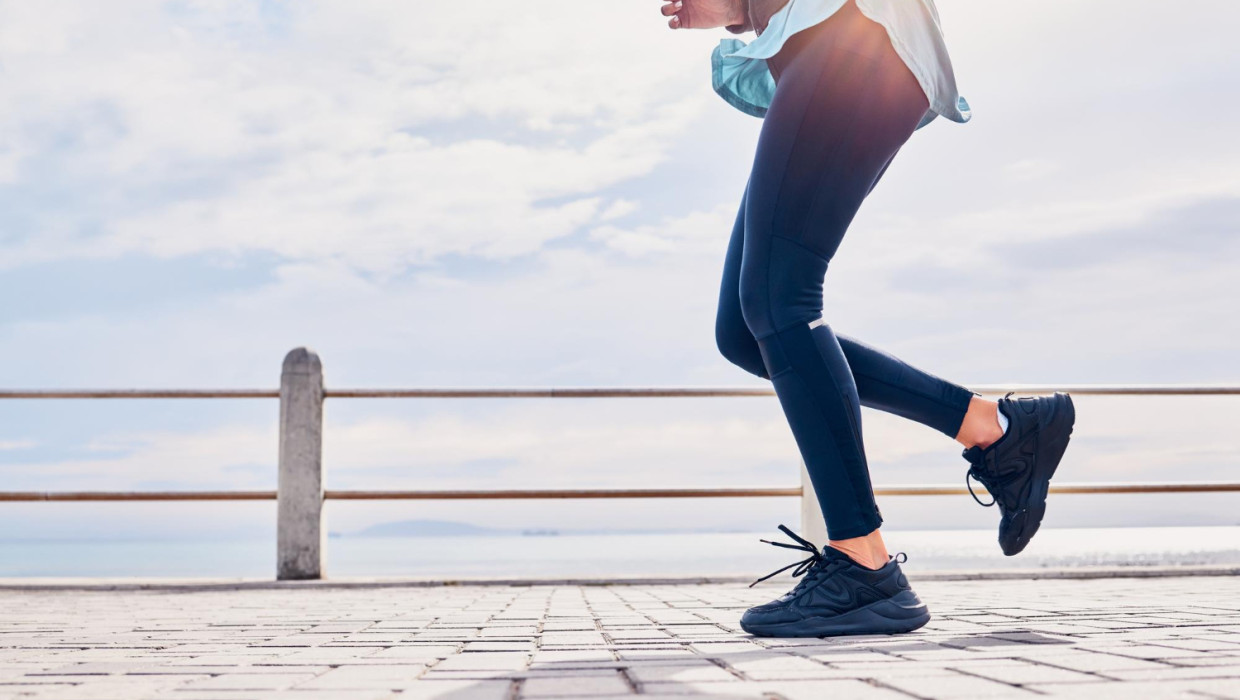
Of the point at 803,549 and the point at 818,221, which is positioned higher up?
the point at 818,221

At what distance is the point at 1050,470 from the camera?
219cm

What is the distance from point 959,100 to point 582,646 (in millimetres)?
1530

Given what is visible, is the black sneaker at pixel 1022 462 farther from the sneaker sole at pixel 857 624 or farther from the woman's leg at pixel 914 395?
the sneaker sole at pixel 857 624

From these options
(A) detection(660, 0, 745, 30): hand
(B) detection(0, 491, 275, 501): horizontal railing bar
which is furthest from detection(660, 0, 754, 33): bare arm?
(B) detection(0, 491, 275, 501): horizontal railing bar

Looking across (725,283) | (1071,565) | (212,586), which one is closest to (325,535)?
(212,586)

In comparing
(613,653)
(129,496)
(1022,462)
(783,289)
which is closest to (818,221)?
(783,289)

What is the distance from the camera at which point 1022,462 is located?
217 cm

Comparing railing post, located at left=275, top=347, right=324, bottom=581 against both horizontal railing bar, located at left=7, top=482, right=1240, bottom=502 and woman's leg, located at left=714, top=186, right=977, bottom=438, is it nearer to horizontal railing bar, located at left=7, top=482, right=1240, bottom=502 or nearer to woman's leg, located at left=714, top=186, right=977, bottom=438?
horizontal railing bar, located at left=7, top=482, right=1240, bottom=502

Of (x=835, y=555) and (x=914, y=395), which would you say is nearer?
(x=835, y=555)

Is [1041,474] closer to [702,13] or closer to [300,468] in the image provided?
[702,13]

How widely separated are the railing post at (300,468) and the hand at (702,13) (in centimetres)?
320

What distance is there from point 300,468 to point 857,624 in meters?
3.59

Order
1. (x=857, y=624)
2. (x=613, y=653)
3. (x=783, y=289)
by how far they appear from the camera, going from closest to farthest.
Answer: (x=613, y=653), (x=857, y=624), (x=783, y=289)

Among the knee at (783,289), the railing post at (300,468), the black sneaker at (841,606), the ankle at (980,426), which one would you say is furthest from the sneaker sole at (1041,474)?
the railing post at (300,468)
